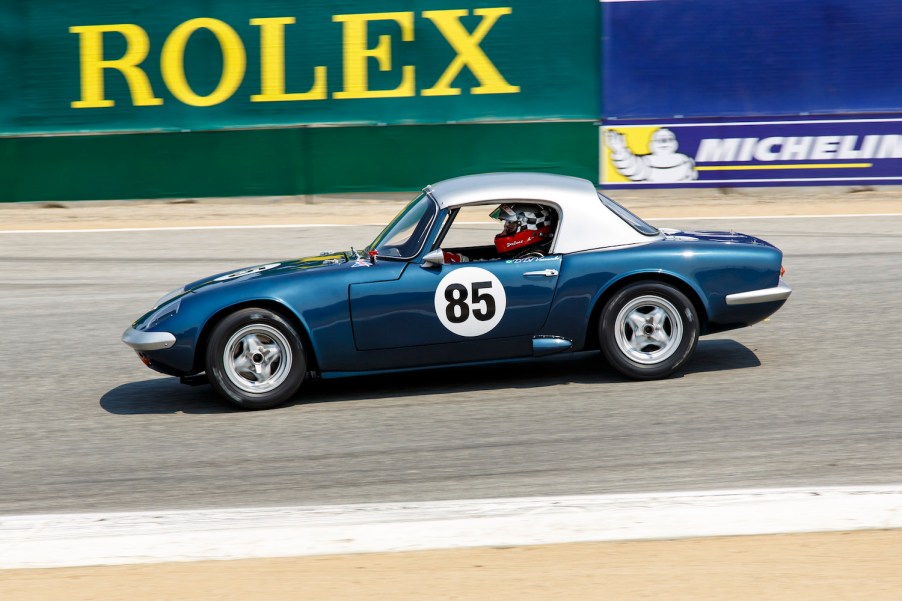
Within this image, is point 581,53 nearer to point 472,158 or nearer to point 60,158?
point 472,158

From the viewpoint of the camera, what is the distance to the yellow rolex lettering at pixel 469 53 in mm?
16125

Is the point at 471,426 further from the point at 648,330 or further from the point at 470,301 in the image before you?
the point at 648,330

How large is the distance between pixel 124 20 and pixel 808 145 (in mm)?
9894

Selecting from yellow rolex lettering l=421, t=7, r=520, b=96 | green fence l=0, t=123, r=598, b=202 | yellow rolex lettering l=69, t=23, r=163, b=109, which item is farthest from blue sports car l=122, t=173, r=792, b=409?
yellow rolex lettering l=69, t=23, r=163, b=109

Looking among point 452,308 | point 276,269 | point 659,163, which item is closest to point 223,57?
point 659,163

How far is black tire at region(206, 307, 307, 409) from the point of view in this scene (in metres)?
6.60

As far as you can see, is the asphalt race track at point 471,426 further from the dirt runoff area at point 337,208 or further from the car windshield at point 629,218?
the dirt runoff area at point 337,208

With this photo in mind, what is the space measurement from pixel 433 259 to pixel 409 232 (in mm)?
378

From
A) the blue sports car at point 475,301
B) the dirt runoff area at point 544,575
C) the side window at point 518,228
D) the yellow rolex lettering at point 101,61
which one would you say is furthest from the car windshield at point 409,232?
the yellow rolex lettering at point 101,61

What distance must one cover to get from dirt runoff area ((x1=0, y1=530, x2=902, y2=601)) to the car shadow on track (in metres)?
2.53

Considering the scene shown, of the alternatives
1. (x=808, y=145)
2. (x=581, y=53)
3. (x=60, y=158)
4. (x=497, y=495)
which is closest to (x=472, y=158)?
(x=581, y=53)

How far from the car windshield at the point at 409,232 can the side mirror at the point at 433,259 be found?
0.09 metres

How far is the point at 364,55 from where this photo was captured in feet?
53.6

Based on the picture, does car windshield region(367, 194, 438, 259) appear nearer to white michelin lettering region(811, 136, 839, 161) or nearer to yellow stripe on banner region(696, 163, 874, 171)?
yellow stripe on banner region(696, 163, 874, 171)
